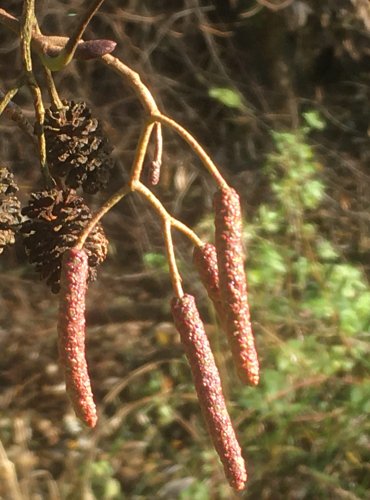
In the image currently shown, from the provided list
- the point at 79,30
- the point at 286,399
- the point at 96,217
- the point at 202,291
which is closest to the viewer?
the point at 79,30

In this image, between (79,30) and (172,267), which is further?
(172,267)

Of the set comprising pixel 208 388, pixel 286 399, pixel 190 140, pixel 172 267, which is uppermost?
pixel 190 140

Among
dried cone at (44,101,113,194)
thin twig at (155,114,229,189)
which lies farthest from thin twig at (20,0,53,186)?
thin twig at (155,114,229,189)

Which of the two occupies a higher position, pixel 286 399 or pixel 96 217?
pixel 96 217

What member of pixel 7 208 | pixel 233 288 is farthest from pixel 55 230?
pixel 233 288

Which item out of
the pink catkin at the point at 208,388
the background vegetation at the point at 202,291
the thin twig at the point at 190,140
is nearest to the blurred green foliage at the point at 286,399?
the background vegetation at the point at 202,291

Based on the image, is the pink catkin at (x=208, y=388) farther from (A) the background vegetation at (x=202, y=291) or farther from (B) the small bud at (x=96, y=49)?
(A) the background vegetation at (x=202, y=291)

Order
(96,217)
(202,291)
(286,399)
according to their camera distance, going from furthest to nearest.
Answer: (202,291) < (286,399) < (96,217)

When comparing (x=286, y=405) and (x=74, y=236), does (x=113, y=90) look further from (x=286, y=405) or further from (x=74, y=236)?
(x=74, y=236)

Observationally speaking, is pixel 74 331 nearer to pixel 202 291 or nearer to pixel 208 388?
pixel 208 388
